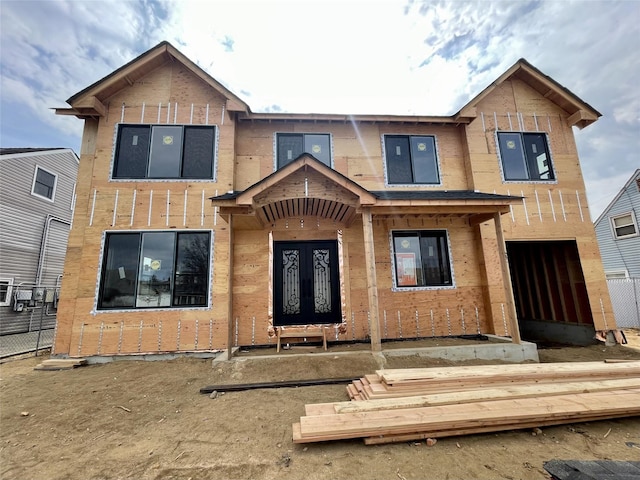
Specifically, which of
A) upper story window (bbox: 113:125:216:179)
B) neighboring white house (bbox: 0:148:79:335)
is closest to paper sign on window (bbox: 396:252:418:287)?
upper story window (bbox: 113:125:216:179)

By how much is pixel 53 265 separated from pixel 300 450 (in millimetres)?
16011

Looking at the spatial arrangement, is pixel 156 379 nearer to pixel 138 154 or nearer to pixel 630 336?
pixel 138 154

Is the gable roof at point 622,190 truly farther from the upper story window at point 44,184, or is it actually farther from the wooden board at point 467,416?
the upper story window at point 44,184

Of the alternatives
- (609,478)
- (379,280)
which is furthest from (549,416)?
(379,280)

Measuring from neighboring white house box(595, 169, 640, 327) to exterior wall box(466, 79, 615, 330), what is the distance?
668 centimetres

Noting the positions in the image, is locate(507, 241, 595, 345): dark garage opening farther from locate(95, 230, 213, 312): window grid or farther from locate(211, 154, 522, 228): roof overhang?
locate(95, 230, 213, 312): window grid

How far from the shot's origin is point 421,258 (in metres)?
7.78

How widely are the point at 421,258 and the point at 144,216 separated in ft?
25.7

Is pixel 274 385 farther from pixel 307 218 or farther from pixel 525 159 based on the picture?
pixel 525 159

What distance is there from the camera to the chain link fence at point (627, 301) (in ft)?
36.7

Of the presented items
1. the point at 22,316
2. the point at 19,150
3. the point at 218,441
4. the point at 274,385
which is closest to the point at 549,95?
the point at 274,385

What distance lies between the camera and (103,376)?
5504mm

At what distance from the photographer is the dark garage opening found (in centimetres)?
818

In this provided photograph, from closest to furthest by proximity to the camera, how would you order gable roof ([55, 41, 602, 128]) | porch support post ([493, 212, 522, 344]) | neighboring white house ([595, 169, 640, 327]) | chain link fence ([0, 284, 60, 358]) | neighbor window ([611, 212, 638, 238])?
1. porch support post ([493, 212, 522, 344])
2. gable roof ([55, 41, 602, 128])
3. chain link fence ([0, 284, 60, 358])
4. neighboring white house ([595, 169, 640, 327])
5. neighbor window ([611, 212, 638, 238])
